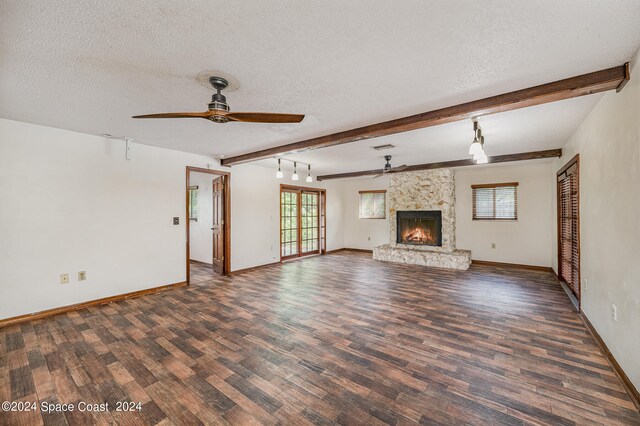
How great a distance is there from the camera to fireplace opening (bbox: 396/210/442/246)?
682 centimetres

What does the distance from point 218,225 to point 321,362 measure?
166 inches

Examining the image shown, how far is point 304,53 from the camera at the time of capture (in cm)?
188

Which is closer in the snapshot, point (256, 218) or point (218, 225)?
point (218, 225)

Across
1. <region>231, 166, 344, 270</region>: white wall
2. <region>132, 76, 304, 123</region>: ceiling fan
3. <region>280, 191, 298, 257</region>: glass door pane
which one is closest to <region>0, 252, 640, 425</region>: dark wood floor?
<region>231, 166, 344, 270</region>: white wall

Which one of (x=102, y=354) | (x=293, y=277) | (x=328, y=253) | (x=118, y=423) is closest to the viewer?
(x=118, y=423)

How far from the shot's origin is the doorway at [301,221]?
7289mm

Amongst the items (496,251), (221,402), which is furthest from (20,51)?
(496,251)

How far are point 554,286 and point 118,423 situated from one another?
614 centimetres

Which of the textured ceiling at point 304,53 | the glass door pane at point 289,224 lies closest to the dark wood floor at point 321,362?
the textured ceiling at point 304,53

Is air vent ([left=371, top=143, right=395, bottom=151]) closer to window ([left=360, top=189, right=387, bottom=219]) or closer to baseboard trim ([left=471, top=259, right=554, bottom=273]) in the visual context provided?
window ([left=360, top=189, right=387, bottom=219])

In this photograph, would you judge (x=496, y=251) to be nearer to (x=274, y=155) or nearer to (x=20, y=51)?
(x=274, y=155)

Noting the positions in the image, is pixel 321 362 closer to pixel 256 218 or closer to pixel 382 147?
pixel 382 147

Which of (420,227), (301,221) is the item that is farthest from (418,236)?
(301,221)

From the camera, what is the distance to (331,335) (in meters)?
2.86
